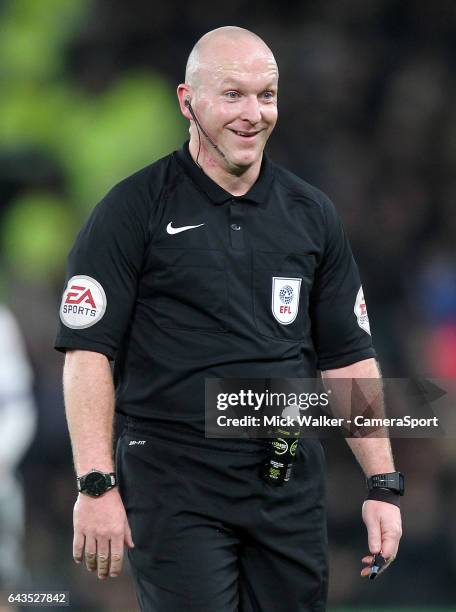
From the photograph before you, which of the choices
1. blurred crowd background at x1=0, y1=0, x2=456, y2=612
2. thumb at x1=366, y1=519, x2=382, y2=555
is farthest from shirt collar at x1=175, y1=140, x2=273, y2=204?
blurred crowd background at x1=0, y1=0, x2=456, y2=612

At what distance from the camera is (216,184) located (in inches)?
128

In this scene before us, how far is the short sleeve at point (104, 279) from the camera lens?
3.05m

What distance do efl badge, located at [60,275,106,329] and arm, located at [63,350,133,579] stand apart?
0.26 feet

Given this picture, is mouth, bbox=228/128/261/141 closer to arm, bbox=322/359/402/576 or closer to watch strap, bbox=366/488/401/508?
arm, bbox=322/359/402/576

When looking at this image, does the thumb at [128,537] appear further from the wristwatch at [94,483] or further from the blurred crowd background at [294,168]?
the blurred crowd background at [294,168]

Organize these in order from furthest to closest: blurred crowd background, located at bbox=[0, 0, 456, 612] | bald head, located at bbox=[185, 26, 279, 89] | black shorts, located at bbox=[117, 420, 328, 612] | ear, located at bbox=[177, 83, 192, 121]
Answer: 1. blurred crowd background, located at bbox=[0, 0, 456, 612]
2. ear, located at bbox=[177, 83, 192, 121]
3. bald head, located at bbox=[185, 26, 279, 89]
4. black shorts, located at bbox=[117, 420, 328, 612]

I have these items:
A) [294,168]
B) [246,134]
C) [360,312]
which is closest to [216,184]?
[246,134]

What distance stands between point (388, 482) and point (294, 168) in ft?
15.4

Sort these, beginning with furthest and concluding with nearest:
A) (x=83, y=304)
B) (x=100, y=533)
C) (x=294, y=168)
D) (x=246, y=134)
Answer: (x=294, y=168), (x=246, y=134), (x=83, y=304), (x=100, y=533)

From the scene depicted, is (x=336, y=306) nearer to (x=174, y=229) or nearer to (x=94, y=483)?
(x=174, y=229)

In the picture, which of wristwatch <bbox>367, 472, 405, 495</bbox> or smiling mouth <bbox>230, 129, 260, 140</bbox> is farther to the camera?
wristwatch <bbox>367, 472, 405, 495</bbox>

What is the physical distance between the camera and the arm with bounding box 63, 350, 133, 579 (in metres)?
2.92

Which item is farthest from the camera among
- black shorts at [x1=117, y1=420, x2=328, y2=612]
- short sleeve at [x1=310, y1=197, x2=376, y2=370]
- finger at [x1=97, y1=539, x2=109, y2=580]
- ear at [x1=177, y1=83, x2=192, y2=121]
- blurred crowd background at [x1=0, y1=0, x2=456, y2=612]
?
blurred crowd background at [x1=0, y1=0, x2=456, y2=612]

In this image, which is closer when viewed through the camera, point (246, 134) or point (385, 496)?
point (246, 134)
